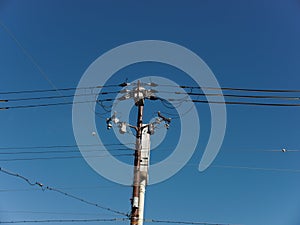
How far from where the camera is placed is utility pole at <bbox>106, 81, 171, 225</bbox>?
12.9m

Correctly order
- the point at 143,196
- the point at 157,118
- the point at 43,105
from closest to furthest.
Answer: the point at 43,105 → the point at 143,196 → the point at 157,118

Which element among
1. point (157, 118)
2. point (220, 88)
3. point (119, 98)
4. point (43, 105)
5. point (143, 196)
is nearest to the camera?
point (220, 88)

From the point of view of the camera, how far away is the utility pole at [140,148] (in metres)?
12.9

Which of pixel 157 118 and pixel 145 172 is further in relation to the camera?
pixel 157 118

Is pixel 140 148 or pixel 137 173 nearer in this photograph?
pixel 137 173

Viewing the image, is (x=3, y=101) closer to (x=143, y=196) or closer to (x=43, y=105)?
(x=43, y=105)

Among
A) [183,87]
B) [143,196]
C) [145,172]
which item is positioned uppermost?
[183,87]

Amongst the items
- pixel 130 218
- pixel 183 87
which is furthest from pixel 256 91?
pixel 130 218

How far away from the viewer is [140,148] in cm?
1393

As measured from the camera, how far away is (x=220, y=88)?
11.1m

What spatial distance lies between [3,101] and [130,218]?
18.9 feet

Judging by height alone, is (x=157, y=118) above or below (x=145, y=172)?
above

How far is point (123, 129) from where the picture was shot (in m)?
14.7

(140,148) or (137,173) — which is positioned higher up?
(140,148)
